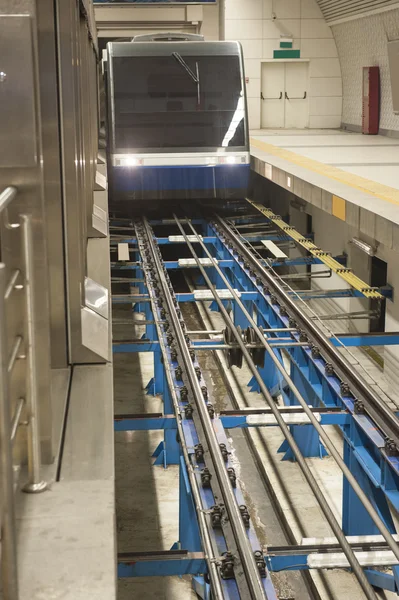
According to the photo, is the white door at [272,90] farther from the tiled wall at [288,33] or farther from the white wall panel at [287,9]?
the white wall panel at [287,9]

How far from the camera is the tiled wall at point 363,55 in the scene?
18625 millimetres

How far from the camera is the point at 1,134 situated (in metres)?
1.83

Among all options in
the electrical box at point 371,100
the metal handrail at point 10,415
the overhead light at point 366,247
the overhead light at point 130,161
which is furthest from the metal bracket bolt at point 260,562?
the electrical box at point 371,100

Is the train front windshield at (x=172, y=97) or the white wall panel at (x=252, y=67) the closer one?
the train front windshield at (x=172, y=97)

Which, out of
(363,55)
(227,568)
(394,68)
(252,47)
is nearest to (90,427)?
(227,568)

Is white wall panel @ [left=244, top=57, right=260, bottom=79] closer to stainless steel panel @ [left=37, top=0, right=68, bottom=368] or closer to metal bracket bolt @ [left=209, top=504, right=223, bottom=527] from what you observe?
metal bracket bolt @ [left=209, top=504, right=223, bottom=527]

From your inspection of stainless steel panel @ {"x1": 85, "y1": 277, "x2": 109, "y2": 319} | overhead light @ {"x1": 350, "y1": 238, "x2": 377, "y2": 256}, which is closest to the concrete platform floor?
overhead light @ {"x1": 350, "y1": 238, "x2": 377, "y2": 256}

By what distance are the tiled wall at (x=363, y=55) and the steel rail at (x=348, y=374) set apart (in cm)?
1153

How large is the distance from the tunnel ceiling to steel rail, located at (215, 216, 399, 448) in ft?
36.9

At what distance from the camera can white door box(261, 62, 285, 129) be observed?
2352 cm

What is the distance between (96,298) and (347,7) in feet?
60.6

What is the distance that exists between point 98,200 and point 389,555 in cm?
580

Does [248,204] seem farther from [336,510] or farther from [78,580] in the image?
[78,580]

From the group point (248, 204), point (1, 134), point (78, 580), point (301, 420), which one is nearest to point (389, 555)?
point (301, 420)
